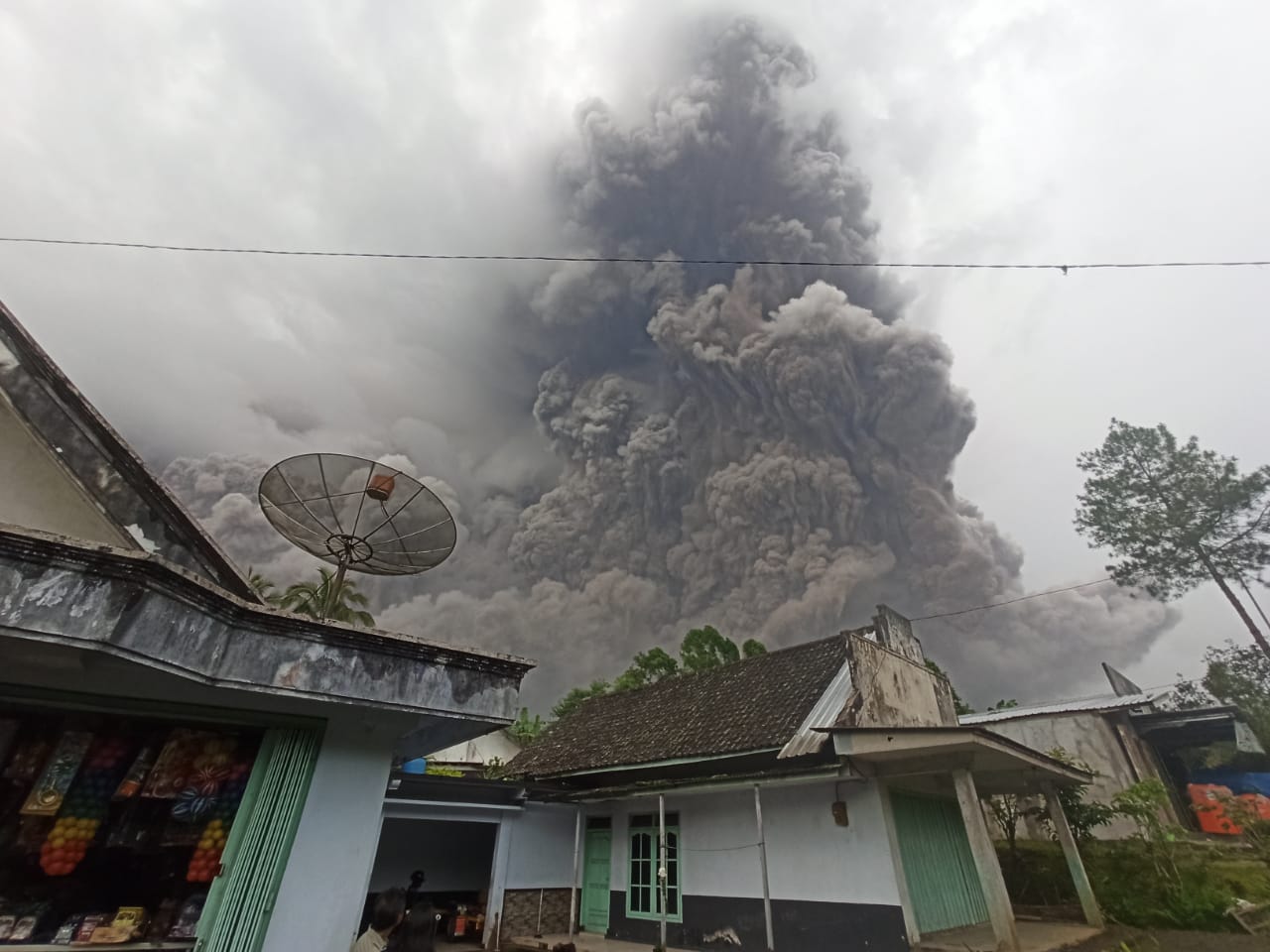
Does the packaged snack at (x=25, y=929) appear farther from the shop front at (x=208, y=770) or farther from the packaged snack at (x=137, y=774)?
the packaged snack at (x=137, y=774)

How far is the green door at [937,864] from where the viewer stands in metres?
9.12

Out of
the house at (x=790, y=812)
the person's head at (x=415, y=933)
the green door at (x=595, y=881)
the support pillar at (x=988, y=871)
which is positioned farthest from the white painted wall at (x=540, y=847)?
the support pillar at (x=988, y=871)

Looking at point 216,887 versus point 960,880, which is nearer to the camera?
point 216,887

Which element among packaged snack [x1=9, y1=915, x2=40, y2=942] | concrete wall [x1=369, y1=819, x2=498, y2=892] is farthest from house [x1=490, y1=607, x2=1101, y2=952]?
packaged snack [x1=9, y1=915, x2=40, y2=942]

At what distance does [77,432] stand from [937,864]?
13.0m

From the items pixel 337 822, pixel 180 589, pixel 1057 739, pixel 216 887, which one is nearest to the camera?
pixel 180 589

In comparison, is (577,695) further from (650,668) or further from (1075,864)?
(1075,864)

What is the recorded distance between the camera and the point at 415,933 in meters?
4.87

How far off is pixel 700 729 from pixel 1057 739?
544 inches

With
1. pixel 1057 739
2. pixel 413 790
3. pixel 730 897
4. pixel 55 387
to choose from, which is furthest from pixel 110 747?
pixel 1057 739

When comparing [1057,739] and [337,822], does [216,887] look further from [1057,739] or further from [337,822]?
[1057,739]

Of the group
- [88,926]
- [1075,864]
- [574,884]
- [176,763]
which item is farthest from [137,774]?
[1075,864]

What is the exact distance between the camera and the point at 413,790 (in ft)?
37.3

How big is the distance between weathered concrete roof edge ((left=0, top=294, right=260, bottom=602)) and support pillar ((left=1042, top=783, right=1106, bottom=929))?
13.6 m
